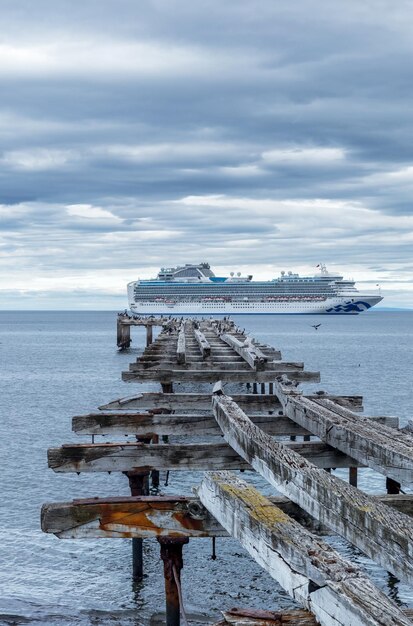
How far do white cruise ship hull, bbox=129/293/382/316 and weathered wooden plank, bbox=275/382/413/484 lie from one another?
154978 mm

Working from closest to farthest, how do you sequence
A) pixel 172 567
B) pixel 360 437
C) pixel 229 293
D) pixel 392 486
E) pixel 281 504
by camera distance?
pixel 281 504, pixel 360 437, pixel 172 567, pixel 392 486, pixel 229 293

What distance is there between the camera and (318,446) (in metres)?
7.73

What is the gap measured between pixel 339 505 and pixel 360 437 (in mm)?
2269

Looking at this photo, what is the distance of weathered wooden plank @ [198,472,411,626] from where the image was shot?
344cm

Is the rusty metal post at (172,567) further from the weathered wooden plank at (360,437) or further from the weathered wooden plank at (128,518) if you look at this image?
the weathered wooden plank at (360,437)

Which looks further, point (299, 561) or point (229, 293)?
point (229, 293)

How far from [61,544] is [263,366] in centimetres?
485

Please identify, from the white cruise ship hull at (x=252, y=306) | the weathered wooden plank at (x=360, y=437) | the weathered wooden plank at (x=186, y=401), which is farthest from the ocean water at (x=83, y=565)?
the white cruise ship hull at (x=252, y=306)

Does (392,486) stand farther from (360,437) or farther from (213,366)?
(360,437)

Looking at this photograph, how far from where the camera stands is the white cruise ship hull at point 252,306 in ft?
546

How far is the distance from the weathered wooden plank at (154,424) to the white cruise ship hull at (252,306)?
507 feet

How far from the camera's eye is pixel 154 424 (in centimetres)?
925

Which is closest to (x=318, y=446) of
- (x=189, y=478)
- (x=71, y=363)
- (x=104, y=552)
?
(x=104, y=552)

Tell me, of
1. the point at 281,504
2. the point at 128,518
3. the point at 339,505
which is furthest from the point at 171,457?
the point at 339,505
